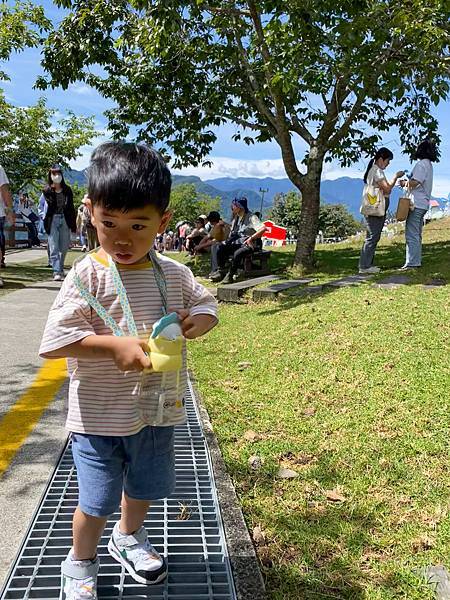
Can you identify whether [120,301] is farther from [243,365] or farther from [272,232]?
[272,232]

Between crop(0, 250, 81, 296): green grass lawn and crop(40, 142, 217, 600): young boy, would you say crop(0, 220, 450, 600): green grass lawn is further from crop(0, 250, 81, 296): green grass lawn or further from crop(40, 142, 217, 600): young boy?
crop(0, 250, 81, 296): green grass lawn

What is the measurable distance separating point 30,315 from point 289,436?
4.21 metres

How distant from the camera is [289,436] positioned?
3.43m

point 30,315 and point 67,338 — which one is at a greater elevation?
point 67,338

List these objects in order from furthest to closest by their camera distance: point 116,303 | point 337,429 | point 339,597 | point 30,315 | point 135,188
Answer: point 30,315 → point 337,429 → point 339,597 → point 116,303 → point 135,188

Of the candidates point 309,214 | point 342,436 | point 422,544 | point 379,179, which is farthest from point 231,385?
point 309,214

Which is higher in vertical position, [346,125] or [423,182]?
[346,125]

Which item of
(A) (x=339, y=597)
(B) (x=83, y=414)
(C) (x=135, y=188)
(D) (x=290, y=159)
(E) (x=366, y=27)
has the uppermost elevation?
(E) (x=366, y=27)

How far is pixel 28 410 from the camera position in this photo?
3.73 metres

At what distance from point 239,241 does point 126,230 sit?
26.5 feet

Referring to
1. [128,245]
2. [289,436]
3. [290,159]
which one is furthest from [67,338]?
[290,159]

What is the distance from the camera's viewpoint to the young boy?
1.76m

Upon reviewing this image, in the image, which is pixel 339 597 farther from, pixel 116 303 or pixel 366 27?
pixel 366 27

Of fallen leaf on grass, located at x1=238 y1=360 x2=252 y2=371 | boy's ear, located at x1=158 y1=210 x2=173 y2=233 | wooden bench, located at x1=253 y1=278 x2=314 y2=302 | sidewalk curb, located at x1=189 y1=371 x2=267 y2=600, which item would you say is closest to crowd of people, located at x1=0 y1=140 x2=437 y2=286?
wooden bench, located at x1=253 y1=278 x2=314 y2=302
